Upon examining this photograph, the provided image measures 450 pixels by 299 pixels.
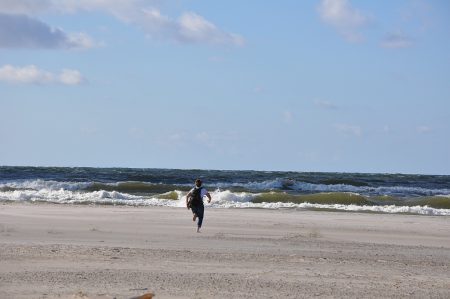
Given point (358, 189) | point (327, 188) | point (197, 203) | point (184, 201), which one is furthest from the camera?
point (358, 189)

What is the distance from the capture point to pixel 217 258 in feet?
40.6

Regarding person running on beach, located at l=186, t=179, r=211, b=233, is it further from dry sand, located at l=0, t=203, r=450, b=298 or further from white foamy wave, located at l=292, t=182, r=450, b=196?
white foamy wave, located at l=292, t=182, r=450, b=196

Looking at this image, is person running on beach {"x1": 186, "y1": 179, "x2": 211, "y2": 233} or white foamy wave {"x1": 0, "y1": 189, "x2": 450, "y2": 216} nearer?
person running on beach {"x1": 186, "y1": 179, "x2": 211, "y2": 233}

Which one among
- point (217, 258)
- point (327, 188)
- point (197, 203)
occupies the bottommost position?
point (217, 258)

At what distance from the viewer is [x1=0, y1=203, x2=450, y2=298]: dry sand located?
9508mm

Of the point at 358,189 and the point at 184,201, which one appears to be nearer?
the point at 184,201

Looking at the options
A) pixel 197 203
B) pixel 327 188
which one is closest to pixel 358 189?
pixel 327 188

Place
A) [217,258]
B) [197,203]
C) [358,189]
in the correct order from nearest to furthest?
[217,258] → [197,203] → [358,189]

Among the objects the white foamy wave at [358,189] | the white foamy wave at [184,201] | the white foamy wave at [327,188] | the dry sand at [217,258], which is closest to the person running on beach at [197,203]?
the dry sand at [217,258]

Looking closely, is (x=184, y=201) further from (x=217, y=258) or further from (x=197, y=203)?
(x=217, y=258)

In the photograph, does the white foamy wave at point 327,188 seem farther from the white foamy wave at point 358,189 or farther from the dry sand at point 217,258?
the dry sand at point 217,258

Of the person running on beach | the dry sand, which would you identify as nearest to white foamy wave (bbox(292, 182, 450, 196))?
the dry sand

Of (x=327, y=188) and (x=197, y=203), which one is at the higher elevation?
(x=327, y=188)

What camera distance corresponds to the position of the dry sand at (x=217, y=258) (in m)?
9.51
